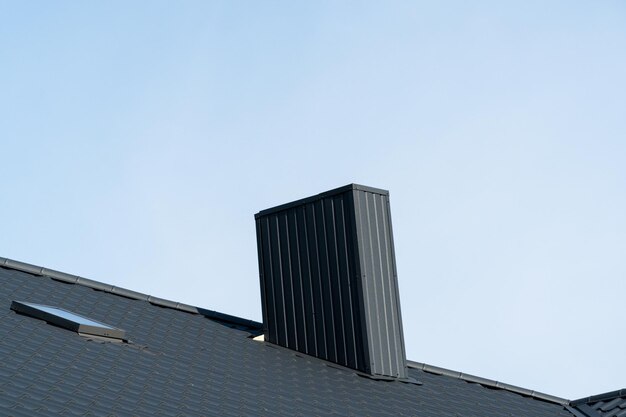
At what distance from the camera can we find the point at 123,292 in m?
15.5

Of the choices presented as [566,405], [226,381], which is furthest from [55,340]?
[566,405]

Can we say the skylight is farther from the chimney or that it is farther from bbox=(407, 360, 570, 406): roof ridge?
bbox=(407, 360, 570, 406): roof ridge

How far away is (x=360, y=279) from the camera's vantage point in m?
14.9

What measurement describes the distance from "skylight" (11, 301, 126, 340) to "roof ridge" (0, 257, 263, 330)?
191 cm

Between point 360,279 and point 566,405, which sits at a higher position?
point 360,279

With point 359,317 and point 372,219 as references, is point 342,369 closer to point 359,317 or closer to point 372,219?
point 359,317

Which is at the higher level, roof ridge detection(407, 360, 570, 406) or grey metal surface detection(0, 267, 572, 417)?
roof ridge detection(407, 360, 570, 406)

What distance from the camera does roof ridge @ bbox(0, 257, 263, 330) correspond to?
15.1m

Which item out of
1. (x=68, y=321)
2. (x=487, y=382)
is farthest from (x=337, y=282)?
(x=68, y=321)

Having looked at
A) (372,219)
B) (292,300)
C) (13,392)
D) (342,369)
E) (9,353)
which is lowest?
(13,392)

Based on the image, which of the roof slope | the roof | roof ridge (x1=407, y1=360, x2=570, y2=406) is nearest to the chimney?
the roof

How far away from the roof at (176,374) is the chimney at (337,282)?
1.13 ft

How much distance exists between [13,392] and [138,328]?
448 centimetres

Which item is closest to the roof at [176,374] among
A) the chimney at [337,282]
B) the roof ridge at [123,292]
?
the roof ridge at [123,292]
